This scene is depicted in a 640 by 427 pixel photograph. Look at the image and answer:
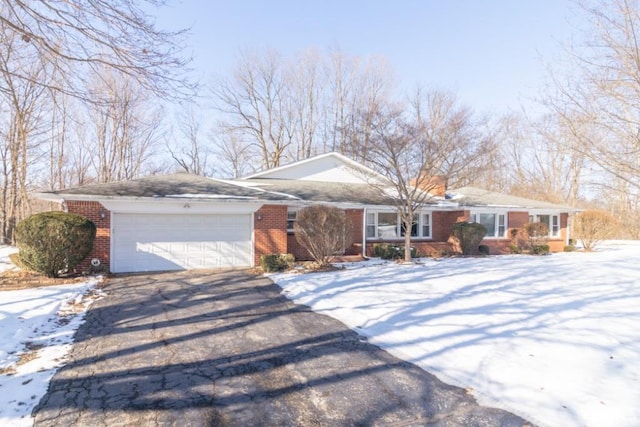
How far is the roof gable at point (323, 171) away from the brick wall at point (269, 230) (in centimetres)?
611

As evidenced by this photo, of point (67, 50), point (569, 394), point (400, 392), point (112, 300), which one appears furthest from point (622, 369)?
point (67, 50)

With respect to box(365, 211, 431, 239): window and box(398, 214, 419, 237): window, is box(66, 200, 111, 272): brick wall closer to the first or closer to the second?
box(365, 211, 431, 239): window

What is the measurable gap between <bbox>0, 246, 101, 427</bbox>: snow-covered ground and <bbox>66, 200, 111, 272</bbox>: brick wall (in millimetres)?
1747

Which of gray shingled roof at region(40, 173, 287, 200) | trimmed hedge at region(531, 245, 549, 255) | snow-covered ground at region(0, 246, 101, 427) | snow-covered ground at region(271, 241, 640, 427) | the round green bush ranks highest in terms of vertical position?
gray shingled roof at region(40, 173, 287, 200)

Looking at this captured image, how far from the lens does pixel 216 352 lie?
196 inches

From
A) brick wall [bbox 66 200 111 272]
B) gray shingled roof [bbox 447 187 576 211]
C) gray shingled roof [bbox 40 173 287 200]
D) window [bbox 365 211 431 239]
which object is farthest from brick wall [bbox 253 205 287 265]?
gray shingled roof [bbox 447 187 576 211]

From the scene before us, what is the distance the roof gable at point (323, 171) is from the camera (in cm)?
1888

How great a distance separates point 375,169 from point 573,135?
36.0ft

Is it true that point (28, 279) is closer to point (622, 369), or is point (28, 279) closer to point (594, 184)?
point (622, 369)

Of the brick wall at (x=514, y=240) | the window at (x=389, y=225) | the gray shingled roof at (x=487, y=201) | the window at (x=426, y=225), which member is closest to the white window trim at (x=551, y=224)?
the brick wall at (x=514, y=240)

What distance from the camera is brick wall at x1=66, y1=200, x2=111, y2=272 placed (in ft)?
35.3

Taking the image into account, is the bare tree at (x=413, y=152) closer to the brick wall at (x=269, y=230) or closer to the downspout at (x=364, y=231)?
the downspout at (x=364, y=231)

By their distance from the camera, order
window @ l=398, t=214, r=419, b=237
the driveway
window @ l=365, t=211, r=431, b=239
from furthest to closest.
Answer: window @ l=398, t=214, r=419, b=237 → window @ l=365, t=211, r=431, b=239 → the driveway

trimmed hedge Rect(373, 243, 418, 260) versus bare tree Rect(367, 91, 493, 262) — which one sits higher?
bare tree Rect(367, 91, 493, 262)
